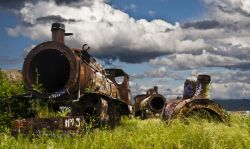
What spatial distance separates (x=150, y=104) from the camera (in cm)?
3095

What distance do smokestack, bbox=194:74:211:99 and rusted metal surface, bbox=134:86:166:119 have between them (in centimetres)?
1624

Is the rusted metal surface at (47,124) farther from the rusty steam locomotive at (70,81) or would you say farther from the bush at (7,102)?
the bush at (7,102)

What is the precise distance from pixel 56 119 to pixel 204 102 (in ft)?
11.5

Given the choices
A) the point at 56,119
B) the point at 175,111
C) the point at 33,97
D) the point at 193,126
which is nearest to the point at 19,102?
the point at 33,97

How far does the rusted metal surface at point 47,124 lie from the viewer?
9930 mm

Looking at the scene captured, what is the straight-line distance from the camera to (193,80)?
12609 millimetres

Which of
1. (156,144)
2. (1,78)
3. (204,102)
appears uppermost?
(1,78)

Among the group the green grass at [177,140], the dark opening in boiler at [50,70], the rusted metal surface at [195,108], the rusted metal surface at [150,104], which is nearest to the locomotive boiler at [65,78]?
the dark opening in boiler at [50,70]

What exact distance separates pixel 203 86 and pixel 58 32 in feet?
15.4

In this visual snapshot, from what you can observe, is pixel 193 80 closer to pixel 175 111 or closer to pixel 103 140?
pixel 175 111

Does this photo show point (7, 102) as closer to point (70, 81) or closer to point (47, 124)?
point (70, 81)

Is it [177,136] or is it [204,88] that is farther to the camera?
[204,88]

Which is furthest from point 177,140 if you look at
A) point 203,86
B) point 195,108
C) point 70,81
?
point 70,81

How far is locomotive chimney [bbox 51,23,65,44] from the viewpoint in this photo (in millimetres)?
14031
